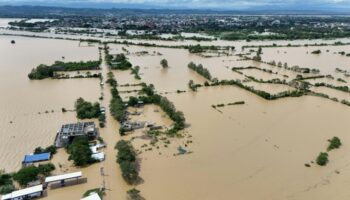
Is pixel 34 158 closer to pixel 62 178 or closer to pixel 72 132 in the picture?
pixel 72 132

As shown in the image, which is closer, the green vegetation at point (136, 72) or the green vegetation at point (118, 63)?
the green vegetation at point (136, 72)

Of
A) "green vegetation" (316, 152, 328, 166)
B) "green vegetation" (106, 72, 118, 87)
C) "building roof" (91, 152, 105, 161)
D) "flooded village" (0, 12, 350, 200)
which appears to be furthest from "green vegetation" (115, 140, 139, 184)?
"green vegetation" (106, 72, 118, 87)

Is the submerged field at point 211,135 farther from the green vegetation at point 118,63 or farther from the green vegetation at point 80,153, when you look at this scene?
the green vegetation at point 118,63

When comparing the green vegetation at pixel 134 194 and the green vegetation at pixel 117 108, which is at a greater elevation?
the green vegetation at pixel 117 108

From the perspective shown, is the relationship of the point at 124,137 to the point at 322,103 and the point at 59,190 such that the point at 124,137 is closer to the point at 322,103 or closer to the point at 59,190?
the point at 59,190

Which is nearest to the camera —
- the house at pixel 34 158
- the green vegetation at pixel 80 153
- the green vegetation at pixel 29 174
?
the green vegetation at pixel 29 174

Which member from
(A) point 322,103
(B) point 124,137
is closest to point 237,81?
(A) point 322,103

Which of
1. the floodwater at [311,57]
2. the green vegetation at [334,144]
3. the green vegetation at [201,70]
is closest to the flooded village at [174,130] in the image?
the green vegetation at [334,144]

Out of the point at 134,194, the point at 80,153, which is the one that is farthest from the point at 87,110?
the point at 134,194
